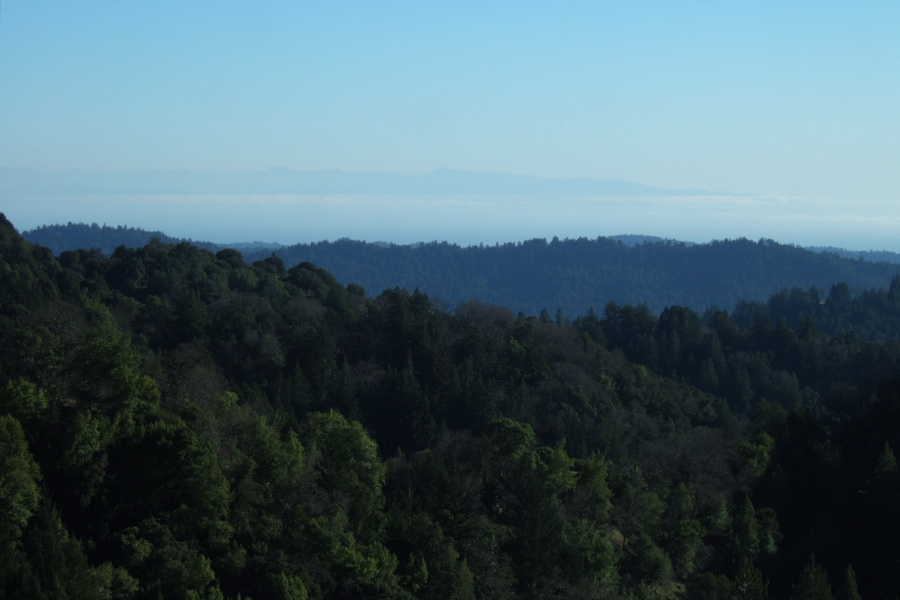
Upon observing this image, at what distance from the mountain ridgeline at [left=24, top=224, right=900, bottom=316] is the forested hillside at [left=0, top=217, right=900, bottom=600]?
343 ft

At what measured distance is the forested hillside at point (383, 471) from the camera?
19.9 metres

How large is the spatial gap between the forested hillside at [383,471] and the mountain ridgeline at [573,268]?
104 metres

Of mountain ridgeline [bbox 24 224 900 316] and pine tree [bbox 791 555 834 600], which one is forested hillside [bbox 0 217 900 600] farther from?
mountain ridgeline [bbox 24 224 900 316]

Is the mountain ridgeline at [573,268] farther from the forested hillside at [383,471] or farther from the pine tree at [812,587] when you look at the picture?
the pine tree at [812,587]

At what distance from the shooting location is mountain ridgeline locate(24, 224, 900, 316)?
502ft

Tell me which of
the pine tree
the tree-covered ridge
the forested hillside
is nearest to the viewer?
the forested hillside

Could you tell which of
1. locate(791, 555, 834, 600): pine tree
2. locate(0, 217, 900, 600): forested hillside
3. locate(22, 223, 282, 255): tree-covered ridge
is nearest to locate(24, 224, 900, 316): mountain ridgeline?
locate(22, 223, 282, 255): tree-covered ridge

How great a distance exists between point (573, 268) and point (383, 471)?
148838mm

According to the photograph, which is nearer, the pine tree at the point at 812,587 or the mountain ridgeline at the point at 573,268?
the pine tree at the point at 812,587

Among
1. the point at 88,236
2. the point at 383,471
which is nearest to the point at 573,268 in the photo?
the point at 88,236

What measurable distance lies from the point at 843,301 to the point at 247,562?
3467 inches

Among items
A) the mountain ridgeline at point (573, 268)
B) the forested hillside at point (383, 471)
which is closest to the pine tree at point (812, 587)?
the forested hillside at point (383, 471)

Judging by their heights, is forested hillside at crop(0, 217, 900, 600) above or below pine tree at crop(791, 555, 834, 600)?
above

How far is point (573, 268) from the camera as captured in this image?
17138 cm
